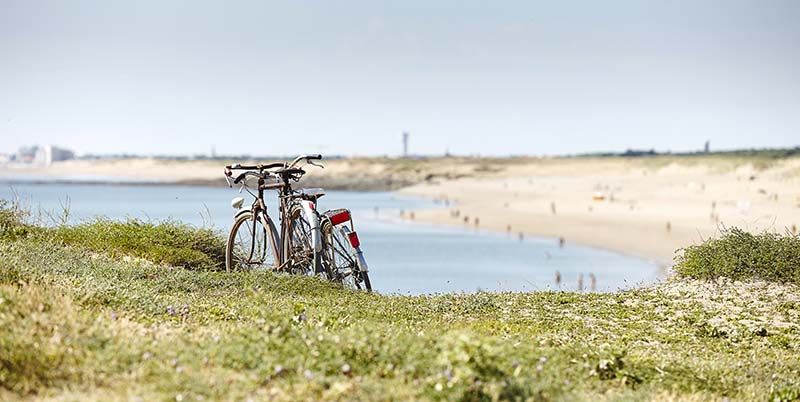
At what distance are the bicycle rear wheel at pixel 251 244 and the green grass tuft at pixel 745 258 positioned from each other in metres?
5.55

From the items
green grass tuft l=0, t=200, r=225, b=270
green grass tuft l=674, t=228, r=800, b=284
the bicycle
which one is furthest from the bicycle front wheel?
green grass tuft l=674, t=228, r=800, b=284

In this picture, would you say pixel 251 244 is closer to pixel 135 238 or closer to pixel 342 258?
pixel 342 258

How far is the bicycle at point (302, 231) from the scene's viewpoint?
40.0ft

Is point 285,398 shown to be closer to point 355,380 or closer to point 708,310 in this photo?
point 355,380

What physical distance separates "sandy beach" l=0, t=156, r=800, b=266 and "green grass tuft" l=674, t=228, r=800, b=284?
2.05 feet

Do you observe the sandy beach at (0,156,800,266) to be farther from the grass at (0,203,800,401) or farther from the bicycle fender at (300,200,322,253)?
the bicycle fender at (300,200,322,253)

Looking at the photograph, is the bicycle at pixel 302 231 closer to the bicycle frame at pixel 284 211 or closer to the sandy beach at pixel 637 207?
the bicycle frame at pixel 284 211

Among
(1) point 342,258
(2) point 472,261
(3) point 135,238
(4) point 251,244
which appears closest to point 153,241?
(3) point 135,238

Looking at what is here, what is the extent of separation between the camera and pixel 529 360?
6555 millimetres

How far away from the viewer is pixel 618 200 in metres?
65.9

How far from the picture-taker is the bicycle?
40.0 ft

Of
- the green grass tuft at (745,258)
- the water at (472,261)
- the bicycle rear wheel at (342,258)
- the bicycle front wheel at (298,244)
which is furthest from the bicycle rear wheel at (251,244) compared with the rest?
the water at (472,261)

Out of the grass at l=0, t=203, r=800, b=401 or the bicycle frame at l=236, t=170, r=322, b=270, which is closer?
the grass at l=0, t=203, r=800, b=401

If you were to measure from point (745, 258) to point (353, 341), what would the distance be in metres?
8.25
